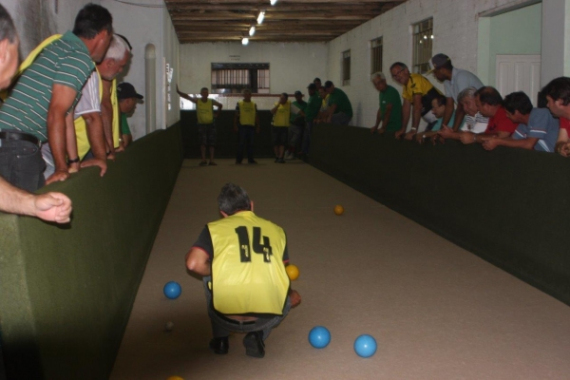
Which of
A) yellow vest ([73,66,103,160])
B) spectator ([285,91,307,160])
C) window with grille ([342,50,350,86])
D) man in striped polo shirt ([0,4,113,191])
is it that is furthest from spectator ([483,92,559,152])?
window with grille ([342,50,350,86])

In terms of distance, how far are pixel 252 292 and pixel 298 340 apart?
84 centimetres

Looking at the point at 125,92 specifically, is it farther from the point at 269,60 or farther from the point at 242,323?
the point at 269,60

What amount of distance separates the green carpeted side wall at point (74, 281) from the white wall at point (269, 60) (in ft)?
64.2

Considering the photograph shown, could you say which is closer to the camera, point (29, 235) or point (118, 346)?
point (29, 235)

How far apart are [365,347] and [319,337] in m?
0.31

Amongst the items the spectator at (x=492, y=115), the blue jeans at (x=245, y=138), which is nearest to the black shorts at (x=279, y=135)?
the blue jeans at (x=245, y=138)

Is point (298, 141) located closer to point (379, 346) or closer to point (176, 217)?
point (176, 217)

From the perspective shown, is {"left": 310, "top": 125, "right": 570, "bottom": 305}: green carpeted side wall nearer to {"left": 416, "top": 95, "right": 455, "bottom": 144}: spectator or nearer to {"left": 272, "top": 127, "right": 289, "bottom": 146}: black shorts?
{"left": 416, "top": 95, "right": 455, "bottom": 144}: spectator

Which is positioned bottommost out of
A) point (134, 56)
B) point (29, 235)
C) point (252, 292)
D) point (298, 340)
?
point (298, 340)

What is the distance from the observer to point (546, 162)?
241 inches

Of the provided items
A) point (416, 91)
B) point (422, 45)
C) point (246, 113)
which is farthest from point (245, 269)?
point (246, 113)

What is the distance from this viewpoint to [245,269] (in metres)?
4.12

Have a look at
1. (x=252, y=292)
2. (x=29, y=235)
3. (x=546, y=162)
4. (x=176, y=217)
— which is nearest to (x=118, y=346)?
(x=252, y=292)

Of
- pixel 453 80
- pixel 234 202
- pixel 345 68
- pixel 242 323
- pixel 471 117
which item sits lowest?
pixel 242 323
